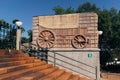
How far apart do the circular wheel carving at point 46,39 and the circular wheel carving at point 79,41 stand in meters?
1.56

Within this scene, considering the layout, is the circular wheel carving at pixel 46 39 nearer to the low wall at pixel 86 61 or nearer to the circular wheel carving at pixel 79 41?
the low wall at pixel 86 61

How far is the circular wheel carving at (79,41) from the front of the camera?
16719mm

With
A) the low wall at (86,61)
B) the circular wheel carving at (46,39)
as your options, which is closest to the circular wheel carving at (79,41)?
the low wall at (86,61)

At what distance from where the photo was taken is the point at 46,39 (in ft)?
57.4

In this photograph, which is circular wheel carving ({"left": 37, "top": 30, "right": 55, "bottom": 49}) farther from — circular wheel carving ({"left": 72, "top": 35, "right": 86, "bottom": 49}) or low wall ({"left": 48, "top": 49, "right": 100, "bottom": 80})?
circular wheel carving ({"left": 72, "top": 35, "right": 86, "bottom": 49})

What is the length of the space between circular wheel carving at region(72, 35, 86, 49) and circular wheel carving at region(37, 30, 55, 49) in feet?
5.12

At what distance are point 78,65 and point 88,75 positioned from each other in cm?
100

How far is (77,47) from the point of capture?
1686 centimetres

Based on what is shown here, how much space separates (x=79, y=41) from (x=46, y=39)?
2511mm

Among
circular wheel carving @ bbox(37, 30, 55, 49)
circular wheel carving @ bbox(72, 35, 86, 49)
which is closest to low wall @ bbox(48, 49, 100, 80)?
circular wheel carving @ bbox(72, 35, 86, 49)

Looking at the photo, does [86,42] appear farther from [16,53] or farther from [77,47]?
[16,53]

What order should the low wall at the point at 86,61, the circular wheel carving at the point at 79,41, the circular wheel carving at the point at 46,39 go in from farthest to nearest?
the circular wheel carving at the point at 46,39 → the circular wheel carving at the point at 79,41 → the low wall at the point at 86,61

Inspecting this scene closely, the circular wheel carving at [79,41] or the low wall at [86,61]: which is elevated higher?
the circular wheel carving at [79,41]

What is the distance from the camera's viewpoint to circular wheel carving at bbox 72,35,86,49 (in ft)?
54.9
